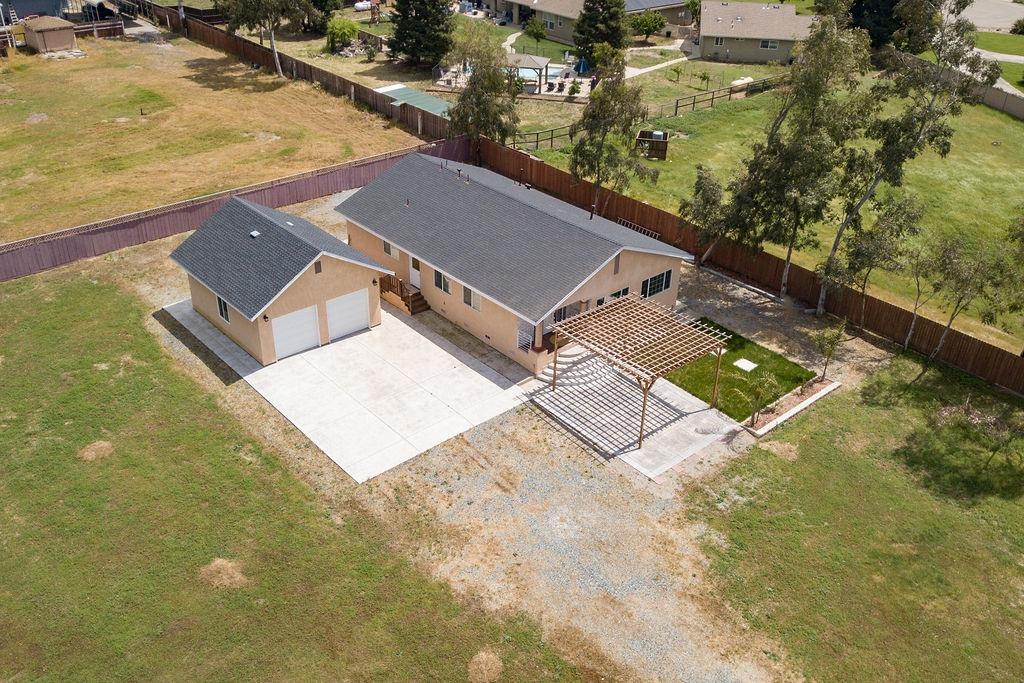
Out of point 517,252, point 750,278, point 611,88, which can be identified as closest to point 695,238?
point 750,278

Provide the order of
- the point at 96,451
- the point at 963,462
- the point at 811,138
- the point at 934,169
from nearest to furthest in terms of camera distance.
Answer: the point at 96,451, the point at 963,462, the point at 811,138, the point at 934,169

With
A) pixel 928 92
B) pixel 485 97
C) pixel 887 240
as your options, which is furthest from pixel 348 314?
pixel 928 92

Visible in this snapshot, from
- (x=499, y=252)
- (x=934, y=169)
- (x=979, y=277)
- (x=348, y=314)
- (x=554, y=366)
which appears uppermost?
(x=979, y=277)

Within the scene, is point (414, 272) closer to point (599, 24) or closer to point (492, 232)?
point (492, 232)

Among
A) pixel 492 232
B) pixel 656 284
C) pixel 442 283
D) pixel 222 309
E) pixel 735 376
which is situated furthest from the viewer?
pixel 656 284

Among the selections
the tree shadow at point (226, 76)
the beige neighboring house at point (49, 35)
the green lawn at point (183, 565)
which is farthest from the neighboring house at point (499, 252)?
the beige neighboring house at point (49, 35)

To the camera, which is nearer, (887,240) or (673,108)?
(887,240)

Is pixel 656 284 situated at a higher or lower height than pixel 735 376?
higher

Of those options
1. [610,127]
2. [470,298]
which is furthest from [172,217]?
[610,127]
